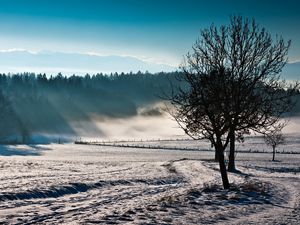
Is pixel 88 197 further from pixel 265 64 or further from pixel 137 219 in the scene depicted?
pixel 265 64

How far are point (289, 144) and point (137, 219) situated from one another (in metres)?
111

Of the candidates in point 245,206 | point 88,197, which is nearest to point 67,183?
point 88,197

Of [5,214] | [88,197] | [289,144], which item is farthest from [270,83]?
[289,144]

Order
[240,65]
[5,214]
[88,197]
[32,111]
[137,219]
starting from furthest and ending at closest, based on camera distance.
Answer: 1. [32,111]
2. [240,65]
3. [88,197]
4. [5,214]
5. [137,219]

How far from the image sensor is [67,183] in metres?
24.3

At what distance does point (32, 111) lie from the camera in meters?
192

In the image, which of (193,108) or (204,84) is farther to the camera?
(193,108)

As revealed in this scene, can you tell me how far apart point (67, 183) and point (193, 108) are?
27.7ft

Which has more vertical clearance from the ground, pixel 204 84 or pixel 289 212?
pixel 204 84

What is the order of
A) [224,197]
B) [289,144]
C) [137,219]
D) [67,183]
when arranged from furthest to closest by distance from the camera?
[289,144], [67,183], [224,197], [137,219]

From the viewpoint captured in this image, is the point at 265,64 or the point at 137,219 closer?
the point at 137,219

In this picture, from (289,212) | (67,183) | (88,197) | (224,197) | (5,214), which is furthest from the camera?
(67,183)

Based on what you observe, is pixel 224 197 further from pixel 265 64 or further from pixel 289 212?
pixel 265 64

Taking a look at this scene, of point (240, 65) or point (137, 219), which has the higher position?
point (240, 65)
